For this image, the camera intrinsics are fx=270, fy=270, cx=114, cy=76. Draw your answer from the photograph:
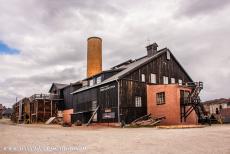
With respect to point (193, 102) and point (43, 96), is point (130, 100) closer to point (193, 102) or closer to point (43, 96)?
point (193, 102)

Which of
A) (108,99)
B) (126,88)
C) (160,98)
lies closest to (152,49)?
(126,88)

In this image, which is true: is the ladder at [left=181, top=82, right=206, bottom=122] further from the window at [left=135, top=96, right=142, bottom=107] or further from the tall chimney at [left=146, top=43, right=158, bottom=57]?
the tall chimney at [left=146, top=43, right=158, bottom=57]

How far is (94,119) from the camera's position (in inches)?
1398

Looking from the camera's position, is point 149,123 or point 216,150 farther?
point 149,123

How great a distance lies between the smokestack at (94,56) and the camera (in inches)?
1868

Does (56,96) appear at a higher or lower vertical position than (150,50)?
lower

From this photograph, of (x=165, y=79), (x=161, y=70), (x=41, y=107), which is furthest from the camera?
(x=41, y=107)

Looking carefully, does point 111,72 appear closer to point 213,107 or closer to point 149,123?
point 149,123

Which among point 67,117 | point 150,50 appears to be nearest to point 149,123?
point 150,50

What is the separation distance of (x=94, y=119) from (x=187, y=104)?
1236 cm

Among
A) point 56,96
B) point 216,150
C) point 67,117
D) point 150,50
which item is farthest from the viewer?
point 56,96

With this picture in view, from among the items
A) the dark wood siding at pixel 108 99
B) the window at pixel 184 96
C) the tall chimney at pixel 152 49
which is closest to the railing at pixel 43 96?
the dark wood siding at pixel 108 99

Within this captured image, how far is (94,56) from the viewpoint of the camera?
48.2 metres

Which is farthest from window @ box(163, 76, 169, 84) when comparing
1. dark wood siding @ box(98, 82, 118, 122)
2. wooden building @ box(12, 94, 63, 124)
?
wooden building @ box(12, 94, 63, 124)
